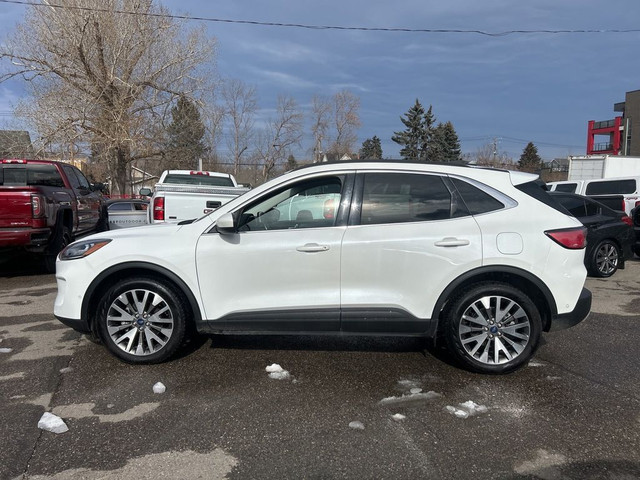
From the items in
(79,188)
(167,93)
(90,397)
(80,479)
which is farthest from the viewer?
(167,93)

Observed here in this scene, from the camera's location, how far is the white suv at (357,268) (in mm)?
4047

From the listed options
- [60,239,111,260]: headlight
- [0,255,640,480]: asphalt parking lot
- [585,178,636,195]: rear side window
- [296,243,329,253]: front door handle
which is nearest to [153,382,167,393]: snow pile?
[0,255,640,480]: asphalt parking lot

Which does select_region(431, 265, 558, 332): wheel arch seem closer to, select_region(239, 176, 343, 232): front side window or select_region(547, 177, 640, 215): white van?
select_region(239, 176, 343, 232): front side window

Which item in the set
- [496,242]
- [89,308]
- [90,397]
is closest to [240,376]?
[90,397]

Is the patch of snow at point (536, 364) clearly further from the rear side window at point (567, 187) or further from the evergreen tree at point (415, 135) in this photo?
the evergreen tree at point (415, 135)

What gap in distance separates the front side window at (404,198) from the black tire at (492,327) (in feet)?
2.44

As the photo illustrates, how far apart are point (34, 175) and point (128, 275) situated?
7.28m

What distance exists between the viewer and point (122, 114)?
24.5m

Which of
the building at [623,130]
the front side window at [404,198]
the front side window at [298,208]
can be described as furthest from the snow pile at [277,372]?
the building at [623,130]

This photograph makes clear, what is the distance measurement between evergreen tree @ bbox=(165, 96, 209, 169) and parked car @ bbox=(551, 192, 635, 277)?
22777 mm

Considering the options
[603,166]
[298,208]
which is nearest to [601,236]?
[298,208]

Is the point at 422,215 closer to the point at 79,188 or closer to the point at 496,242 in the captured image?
the point at 496,242

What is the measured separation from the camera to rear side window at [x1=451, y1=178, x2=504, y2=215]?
163 inches

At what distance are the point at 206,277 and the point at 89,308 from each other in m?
1.13
